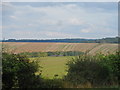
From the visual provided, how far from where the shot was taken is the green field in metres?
6.48

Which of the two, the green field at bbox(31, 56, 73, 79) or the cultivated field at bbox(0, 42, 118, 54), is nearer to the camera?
the green field at bbox(31, 56, 73, 79)

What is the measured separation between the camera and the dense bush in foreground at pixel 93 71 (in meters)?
6.34

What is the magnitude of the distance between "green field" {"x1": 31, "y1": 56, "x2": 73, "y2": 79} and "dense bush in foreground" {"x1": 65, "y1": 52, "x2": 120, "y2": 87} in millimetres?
215

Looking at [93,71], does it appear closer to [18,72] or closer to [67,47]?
[67,47]

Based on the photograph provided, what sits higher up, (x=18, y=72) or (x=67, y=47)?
(x=67, y=47)

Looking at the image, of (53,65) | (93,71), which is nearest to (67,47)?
(53,65)

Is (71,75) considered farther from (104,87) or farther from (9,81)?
(9,81)

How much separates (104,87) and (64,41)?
1837 mm

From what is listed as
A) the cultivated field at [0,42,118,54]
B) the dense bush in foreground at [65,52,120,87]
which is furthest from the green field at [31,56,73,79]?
the cultivated field at [0,42,118,54]

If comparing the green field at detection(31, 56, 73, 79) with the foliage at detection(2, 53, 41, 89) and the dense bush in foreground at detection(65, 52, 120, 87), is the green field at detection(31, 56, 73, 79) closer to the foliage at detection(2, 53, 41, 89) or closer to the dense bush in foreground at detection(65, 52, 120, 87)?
the dense bush in foreground at detection(65, 52, 120, 87)

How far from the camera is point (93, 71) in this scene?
642 cm

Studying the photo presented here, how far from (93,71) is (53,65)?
4.01 ft

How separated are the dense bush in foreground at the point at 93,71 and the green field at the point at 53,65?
215mm

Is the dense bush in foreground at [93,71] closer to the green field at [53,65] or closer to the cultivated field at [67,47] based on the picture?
the green field at [53,65]
